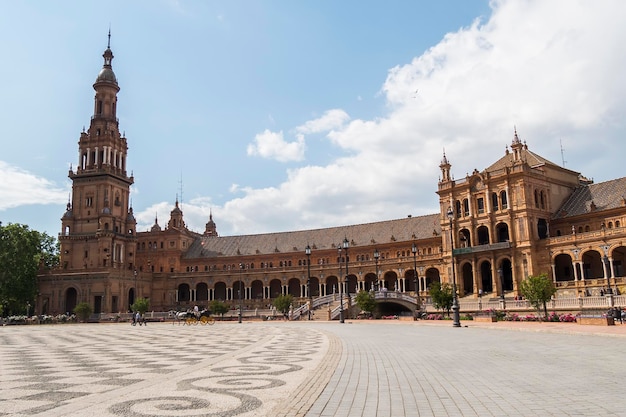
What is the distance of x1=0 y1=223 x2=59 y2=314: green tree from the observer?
8488 cm

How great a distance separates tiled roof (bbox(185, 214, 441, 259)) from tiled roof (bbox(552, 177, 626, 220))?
787 inches

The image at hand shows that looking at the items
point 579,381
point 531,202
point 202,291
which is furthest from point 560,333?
point 202,291

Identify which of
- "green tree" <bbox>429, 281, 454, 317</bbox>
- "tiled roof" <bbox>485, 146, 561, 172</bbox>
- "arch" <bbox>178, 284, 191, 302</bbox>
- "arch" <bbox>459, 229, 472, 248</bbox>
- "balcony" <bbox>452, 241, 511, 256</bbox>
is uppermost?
"tiled roof" <bbox>485, 146, 561, 172</bbox>

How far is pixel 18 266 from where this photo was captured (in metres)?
86.3

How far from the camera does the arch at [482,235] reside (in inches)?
2975

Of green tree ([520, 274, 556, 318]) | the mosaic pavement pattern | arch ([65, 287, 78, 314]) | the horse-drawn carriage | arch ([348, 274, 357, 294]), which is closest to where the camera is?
the mosaic pavement pattern

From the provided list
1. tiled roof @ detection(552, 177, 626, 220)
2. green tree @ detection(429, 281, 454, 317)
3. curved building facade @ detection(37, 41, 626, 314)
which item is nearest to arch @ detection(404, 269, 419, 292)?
curved building facade @ detection(37, 41, 626, 314)

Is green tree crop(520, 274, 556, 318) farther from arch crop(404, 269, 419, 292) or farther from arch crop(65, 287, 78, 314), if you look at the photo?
arch crop(65, 287, 78, 314)

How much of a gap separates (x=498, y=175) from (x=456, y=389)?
Result: 218 feet

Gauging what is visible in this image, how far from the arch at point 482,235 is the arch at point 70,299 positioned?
67449 millimetres

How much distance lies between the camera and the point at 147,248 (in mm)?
110062

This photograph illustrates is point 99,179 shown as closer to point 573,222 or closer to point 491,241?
point 491,241

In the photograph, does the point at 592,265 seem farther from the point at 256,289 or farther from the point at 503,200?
the point at 256,289

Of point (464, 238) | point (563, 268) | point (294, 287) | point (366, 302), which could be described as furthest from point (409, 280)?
point (366, 302)
